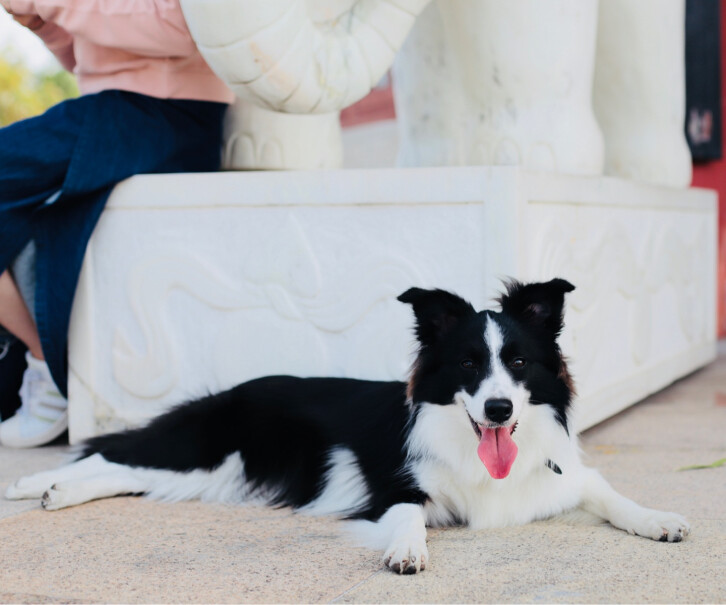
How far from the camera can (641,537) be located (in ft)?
7.91

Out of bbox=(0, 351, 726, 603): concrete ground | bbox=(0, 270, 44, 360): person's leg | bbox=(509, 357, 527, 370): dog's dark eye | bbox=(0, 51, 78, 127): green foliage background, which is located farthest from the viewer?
bbox=(0, 51, 78, 127): green foliage background

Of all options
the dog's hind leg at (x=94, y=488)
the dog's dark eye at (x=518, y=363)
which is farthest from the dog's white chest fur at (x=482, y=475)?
the dog's hind leg at (x=94, y=488)

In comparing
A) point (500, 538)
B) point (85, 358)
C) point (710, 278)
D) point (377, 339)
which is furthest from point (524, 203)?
point (710, 278)

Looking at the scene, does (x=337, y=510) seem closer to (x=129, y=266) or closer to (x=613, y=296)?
(x=129, y=266)

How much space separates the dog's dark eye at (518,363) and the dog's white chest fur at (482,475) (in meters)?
0.13

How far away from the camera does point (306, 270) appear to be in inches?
128

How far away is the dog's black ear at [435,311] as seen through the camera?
8.10 ft

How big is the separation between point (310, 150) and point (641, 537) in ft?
6.82

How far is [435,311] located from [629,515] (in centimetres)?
70

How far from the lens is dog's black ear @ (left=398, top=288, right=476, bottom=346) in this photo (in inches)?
97.2

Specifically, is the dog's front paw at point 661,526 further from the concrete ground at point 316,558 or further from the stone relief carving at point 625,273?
the stone relief carving at point 625,273

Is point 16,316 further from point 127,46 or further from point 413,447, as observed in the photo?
point 413,447

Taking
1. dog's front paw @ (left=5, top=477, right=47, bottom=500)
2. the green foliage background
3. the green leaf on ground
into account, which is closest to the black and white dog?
dog's front paw @ (left=5, top=477, right=47, bottom=500)

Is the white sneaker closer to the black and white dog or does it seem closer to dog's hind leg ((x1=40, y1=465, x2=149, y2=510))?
the black and white dog
